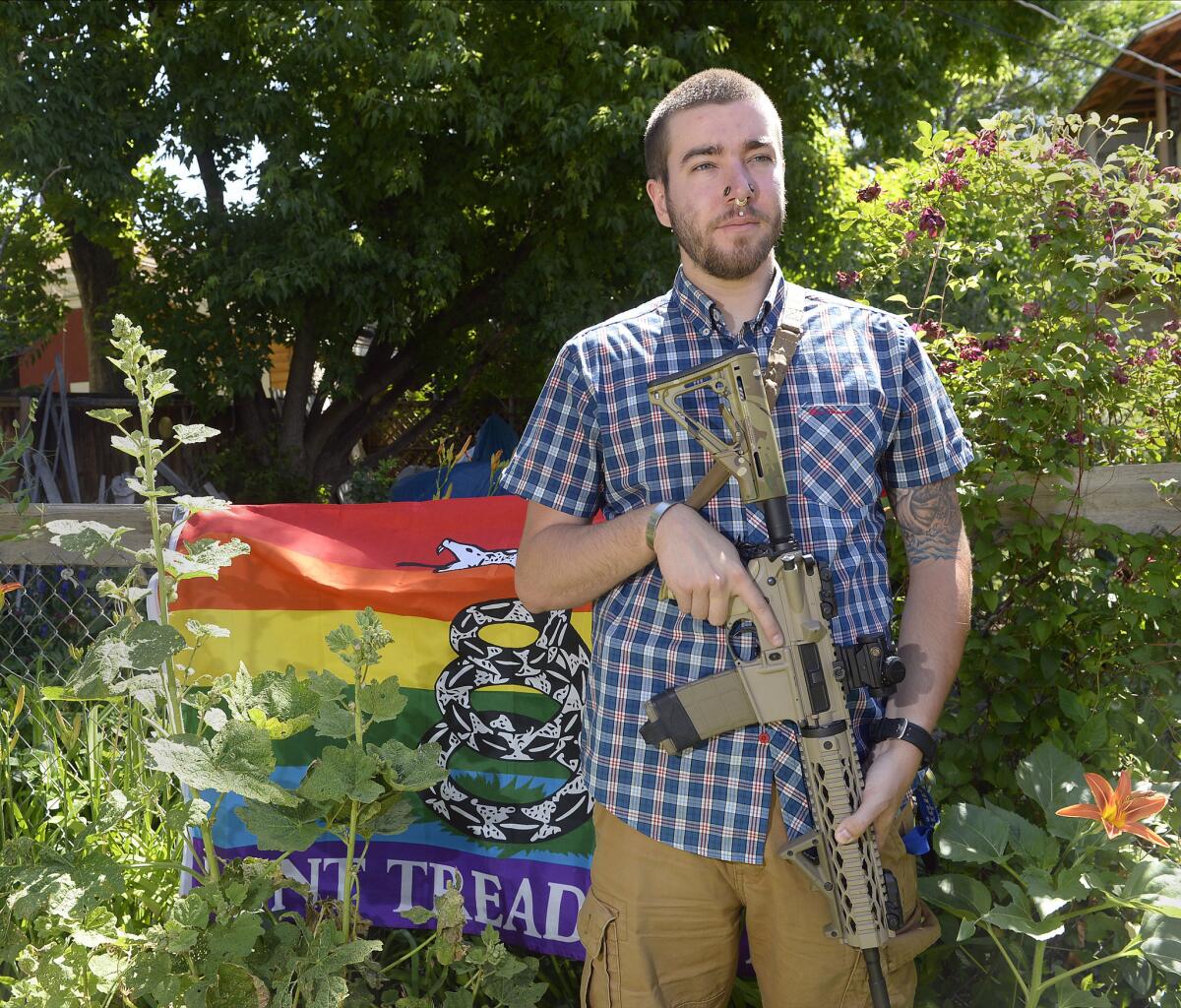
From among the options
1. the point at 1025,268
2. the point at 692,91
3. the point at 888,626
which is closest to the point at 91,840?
the point at 888,626

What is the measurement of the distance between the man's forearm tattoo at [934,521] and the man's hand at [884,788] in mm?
392

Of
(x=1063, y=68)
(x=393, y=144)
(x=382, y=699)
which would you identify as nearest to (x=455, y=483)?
(x=382, y=699)

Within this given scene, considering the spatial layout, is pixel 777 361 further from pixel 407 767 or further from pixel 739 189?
pixel 407 767

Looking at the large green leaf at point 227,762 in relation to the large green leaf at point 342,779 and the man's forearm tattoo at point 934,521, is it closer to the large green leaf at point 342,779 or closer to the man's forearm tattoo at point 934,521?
the large green leaf at point 342,779

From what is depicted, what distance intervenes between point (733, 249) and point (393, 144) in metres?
8.44

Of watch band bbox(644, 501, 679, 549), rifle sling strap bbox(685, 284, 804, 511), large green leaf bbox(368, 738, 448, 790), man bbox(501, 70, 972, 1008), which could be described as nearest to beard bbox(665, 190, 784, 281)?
man bbox(501, 70, 972, 1008)

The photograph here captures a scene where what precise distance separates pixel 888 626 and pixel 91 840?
2.06 meters

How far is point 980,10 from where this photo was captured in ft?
40.3

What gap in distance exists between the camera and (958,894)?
2.31 m

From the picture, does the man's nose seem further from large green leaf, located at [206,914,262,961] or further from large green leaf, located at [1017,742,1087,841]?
large green leaf, located at [206,914,262,961]

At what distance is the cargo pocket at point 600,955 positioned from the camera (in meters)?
2.04

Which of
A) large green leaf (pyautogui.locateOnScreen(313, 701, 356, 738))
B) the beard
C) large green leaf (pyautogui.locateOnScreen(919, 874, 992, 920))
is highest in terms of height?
the beard

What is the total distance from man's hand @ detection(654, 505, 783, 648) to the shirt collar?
1.47 feet

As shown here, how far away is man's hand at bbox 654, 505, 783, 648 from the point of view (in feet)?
5.95
